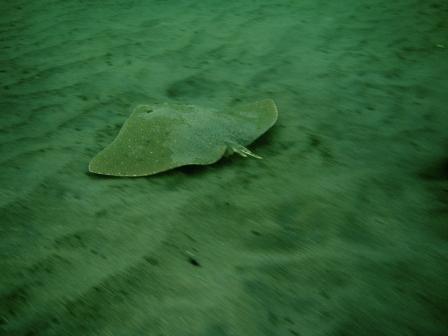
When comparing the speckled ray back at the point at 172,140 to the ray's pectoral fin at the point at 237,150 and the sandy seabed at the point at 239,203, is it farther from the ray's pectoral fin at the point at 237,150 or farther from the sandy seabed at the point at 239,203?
the sandy seabed at the point at 239,203

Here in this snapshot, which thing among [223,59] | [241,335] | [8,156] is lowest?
[241,335]

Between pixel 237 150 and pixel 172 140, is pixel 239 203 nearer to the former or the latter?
pixel 237 150

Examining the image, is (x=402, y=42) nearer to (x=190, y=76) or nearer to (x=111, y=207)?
(x=190, y=76)

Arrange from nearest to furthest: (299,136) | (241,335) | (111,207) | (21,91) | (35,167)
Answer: (241,335) → (111,207) → (35,167) → (299,136) → (21,91)

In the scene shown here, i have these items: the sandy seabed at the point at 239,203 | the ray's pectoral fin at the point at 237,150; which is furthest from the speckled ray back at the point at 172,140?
the sandy seabed at the point at 239,203

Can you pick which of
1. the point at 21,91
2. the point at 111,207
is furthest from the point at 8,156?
the point at 21,91

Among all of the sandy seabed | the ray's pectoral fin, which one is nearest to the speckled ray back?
the ray's pectoral fin
